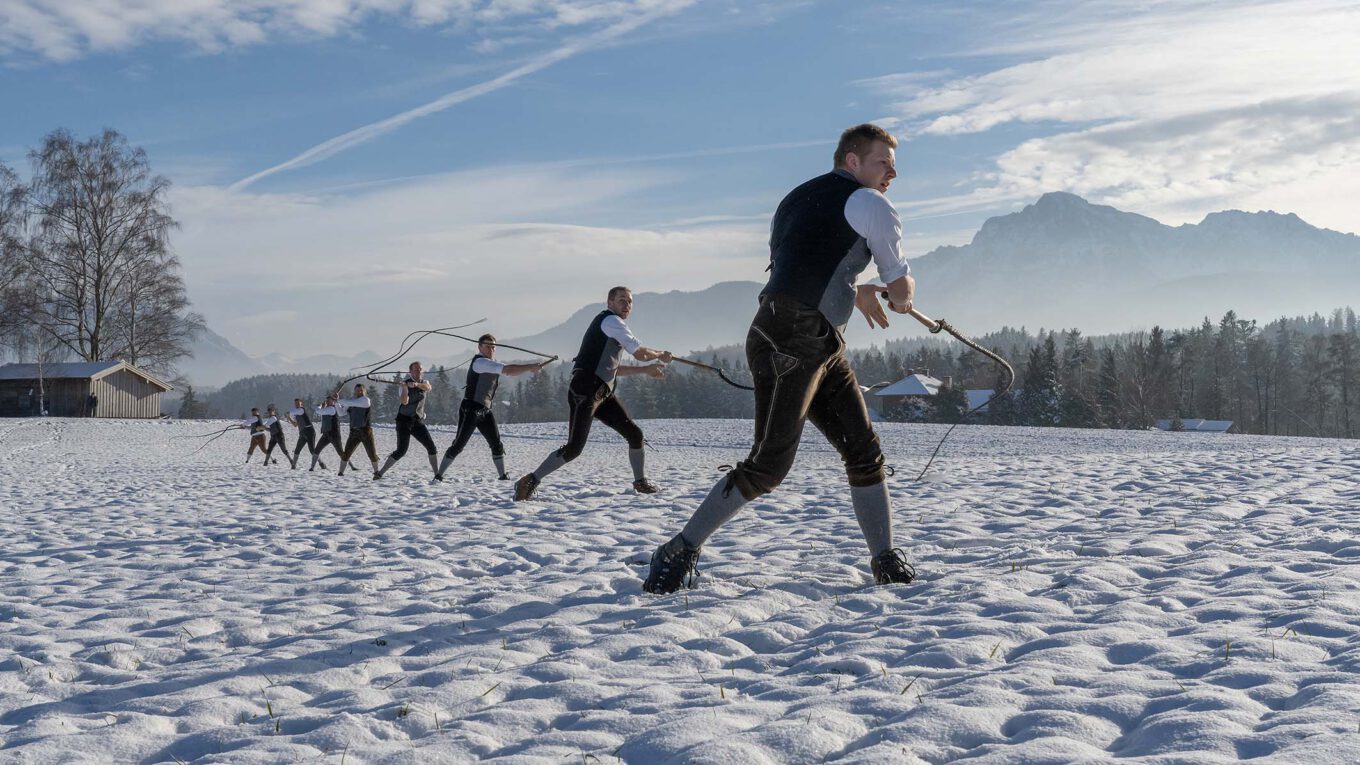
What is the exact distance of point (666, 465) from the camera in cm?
1717

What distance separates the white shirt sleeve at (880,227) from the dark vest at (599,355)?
15.9ft

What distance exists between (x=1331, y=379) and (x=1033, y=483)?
318 feet

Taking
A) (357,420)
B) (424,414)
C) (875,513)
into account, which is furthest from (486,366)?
(875,513)

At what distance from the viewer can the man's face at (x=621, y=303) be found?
8555 mm

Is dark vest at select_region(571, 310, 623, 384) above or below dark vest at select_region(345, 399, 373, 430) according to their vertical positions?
above

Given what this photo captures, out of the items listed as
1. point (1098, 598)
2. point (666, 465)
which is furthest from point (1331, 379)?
point (1098, 598)

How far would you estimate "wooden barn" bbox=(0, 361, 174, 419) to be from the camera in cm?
4788

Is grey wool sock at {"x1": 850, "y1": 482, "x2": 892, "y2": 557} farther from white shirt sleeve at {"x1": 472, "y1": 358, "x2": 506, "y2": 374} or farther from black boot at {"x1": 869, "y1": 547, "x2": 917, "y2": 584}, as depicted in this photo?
white shirt sleeve at {"x1": 472, "y1": 358, "x2": 506, "y2": 374}

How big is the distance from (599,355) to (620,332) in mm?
649

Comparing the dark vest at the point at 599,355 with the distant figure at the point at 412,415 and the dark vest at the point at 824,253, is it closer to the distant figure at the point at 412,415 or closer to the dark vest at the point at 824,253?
the dark vest at the point at 824,253

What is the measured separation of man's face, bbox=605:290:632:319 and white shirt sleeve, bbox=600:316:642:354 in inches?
4.5

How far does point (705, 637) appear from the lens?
3.90 metres

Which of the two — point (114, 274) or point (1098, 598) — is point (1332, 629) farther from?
point (114, 274)

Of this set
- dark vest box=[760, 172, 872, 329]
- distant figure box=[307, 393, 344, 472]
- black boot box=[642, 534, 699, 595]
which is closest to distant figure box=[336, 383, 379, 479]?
distant figure box=[307, 393, 344, 472]
